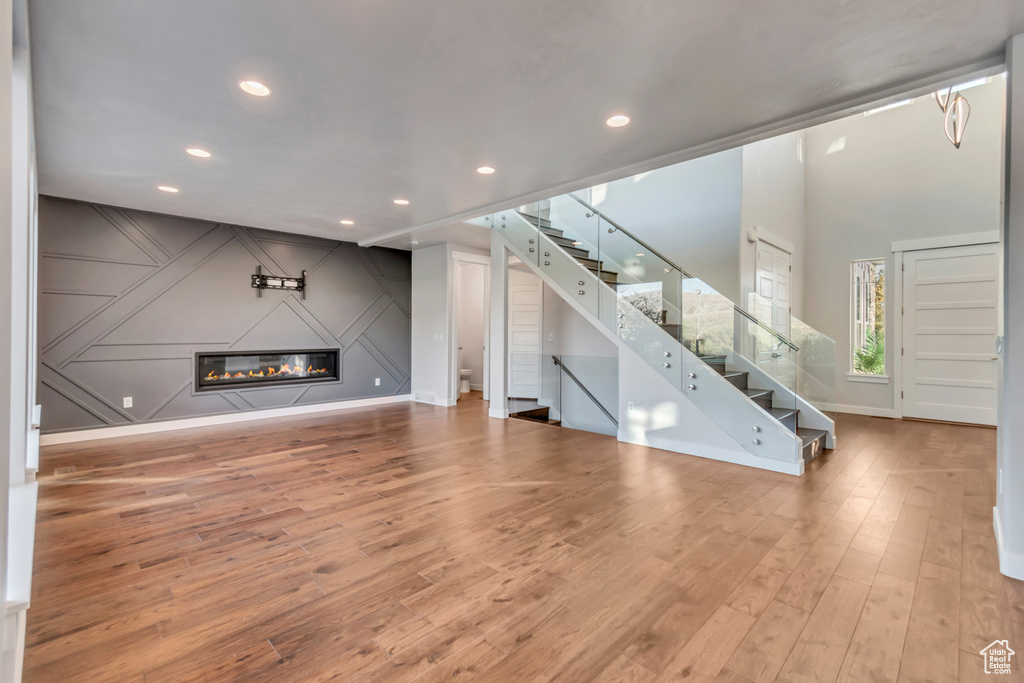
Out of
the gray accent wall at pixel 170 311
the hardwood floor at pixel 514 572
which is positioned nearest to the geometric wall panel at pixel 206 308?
the gray accent wall at pixel 170 311

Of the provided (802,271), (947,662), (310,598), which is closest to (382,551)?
(310,598)

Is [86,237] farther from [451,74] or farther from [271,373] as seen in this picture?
[451,74]

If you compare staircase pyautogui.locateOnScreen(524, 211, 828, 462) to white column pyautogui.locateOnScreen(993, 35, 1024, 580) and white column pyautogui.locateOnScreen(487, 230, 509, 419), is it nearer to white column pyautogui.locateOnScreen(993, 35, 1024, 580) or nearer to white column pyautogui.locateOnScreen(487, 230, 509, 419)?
white column pyautogui.locateOnScreen(487, 230, 509, 419)

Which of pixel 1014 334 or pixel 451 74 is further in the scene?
pixel 451 74

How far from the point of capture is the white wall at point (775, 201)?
5879 millimetres

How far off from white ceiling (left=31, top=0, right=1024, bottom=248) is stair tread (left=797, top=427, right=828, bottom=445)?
301 cm

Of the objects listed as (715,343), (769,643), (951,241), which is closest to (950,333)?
(951,241)

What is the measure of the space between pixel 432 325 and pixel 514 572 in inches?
222

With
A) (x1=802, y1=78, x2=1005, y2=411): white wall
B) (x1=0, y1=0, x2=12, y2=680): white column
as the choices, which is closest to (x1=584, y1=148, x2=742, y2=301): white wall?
(x1=802, y1=78, x2=1005, y2=411): white wall

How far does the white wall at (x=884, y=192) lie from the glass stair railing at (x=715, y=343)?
251cm

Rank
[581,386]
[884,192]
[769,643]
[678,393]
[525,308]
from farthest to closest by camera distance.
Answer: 1. [525,308]
2. [884,192]
3. [581,386]
4. [678,393]
5. [769,643]

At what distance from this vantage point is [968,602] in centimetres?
210

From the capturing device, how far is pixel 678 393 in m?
4.67

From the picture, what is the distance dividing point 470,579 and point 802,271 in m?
7.43
